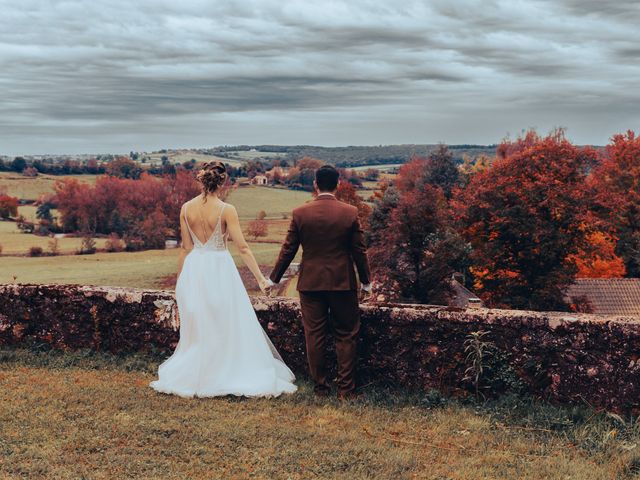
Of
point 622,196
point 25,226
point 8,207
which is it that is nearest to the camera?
point 622,196

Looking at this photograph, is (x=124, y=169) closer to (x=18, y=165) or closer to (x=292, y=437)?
(x=18, y=165)

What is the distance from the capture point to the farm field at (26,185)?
109m

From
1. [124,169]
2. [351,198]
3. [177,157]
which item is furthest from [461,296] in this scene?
[177,157]


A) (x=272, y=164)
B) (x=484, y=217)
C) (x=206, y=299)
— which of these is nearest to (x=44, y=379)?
(x=206, y=299)

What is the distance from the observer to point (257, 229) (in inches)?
3157

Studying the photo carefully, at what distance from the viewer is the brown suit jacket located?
6.97 m

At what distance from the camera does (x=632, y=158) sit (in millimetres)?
59125

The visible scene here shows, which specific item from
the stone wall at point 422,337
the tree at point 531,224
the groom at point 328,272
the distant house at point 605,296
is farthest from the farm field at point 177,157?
the groom at point 328,272

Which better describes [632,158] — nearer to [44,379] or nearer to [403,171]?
[403,171]

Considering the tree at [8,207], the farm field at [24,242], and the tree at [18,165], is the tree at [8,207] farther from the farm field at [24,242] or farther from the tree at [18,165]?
the tree at [18,165]

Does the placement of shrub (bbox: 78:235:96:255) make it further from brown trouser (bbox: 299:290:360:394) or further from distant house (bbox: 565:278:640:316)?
brown trouser (bbox: 299:290:360:394)

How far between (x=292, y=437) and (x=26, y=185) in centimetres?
12234

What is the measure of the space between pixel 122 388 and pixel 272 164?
119968 mm

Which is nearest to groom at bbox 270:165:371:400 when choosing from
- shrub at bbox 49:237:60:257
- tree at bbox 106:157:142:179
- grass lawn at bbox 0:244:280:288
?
grass lawn at bbox 0:244:280:288
